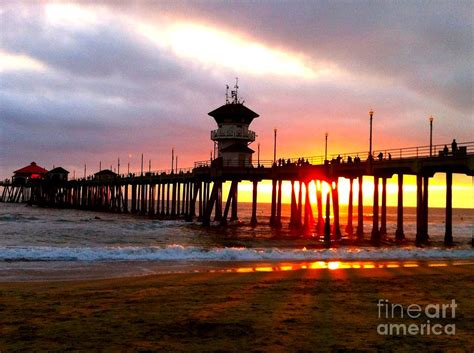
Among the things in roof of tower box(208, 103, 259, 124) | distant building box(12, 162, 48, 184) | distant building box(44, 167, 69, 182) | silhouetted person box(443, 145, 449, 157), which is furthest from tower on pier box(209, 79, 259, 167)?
distant building box(12, 162, 48, 184)

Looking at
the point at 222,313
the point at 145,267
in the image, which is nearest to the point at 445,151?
the point at 145,267

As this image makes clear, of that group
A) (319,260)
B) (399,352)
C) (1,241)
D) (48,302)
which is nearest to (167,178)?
(1,241)

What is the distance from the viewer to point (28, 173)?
379 ft

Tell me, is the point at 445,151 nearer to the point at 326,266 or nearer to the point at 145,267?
the point at 326,266

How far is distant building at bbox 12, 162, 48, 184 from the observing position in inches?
4491

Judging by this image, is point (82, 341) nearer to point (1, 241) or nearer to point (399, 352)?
point (399, 352)

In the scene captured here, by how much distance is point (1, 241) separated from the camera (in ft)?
95.1

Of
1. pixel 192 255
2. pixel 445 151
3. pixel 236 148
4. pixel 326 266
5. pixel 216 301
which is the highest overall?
pixel 236 148

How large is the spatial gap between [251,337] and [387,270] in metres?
9.40

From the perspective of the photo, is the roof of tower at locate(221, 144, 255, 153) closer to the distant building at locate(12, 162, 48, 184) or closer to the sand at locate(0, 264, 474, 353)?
the sand at locate(0, 264, 474, 353)

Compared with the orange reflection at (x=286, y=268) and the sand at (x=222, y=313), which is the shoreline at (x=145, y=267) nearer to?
the orange reflection at (x=286, y=268)

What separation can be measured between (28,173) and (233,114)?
78.0 meters

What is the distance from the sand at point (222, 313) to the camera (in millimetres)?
6750

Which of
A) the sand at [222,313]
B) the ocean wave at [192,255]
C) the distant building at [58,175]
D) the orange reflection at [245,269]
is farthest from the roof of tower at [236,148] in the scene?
the distant building at [58,175]
